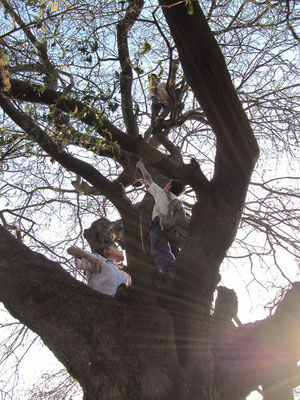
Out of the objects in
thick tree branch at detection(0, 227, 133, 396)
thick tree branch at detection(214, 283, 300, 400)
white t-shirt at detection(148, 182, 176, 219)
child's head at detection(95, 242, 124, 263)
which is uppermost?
white t-shirt at detection(148, 182, 176, 219)

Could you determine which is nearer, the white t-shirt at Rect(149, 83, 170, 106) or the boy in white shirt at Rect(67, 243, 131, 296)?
the boy in white shirt at Rect(67, 243, 131, 296)

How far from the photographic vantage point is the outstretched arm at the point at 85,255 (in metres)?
3.16

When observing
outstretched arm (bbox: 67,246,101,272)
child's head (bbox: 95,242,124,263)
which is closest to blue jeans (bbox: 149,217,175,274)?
child's head (bbox: 95,242,124,263)

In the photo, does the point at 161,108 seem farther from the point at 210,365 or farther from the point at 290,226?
the point at 210,365

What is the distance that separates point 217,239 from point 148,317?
695 millimetres

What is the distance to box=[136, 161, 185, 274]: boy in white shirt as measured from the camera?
3.86 meters

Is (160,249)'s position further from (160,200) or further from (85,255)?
(85,255)

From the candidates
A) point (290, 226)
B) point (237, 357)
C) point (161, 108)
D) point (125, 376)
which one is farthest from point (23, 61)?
point (290, 226)

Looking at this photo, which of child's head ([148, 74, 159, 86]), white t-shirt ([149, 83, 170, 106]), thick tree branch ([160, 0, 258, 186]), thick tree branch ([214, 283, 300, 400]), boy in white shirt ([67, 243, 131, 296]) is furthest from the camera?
white t-shirt ([149, 83, 170, 106])

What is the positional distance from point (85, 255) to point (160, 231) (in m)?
1.05

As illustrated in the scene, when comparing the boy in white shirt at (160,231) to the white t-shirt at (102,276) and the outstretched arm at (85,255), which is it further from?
the outstretched arm at (85,255)

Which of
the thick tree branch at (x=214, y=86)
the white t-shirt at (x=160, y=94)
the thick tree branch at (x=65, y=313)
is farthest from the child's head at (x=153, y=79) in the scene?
the thick tree branch at (x=65, y=313)

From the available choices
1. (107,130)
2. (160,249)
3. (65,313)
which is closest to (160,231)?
(160,249)

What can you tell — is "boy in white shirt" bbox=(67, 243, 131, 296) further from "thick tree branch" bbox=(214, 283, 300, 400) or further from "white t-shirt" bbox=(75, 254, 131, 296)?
"thick tree branch" bbox=(214, 283, 300, 400)
